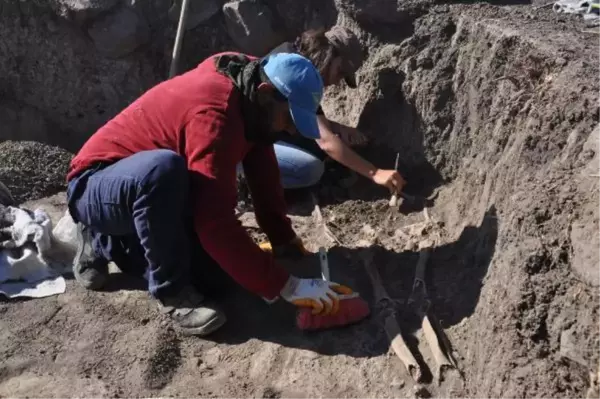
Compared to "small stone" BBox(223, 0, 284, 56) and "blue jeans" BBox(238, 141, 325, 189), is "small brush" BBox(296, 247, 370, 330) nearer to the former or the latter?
"blue jeans" BBox(238, 141, 325, 189)

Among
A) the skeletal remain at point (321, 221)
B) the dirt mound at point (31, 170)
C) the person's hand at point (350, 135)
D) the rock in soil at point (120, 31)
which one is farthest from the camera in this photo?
the rock in soil at point (120, 31)

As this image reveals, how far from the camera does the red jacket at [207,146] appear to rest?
2.94m

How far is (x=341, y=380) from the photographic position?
9.81 ft

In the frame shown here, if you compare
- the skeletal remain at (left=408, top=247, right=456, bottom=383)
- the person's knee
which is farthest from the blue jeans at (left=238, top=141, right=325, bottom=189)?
the person's knee

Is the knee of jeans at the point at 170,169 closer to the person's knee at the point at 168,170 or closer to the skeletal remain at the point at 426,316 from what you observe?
the person's knee at the point at 168,170

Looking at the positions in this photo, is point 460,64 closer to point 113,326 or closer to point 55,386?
point 113,326

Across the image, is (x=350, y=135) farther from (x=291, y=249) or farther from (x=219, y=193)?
(x=219, y=193)

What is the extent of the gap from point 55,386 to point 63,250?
1083 millimetres

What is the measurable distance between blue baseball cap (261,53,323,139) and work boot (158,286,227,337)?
96 cm

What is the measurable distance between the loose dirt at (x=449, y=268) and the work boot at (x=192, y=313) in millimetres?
70

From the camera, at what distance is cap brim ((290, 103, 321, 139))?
2.94 m

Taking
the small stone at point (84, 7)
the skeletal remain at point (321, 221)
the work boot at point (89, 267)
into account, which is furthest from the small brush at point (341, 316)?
the small stone at point (84, 7)

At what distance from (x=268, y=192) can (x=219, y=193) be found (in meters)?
0.79

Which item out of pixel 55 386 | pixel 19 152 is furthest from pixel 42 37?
pixel 55 386
